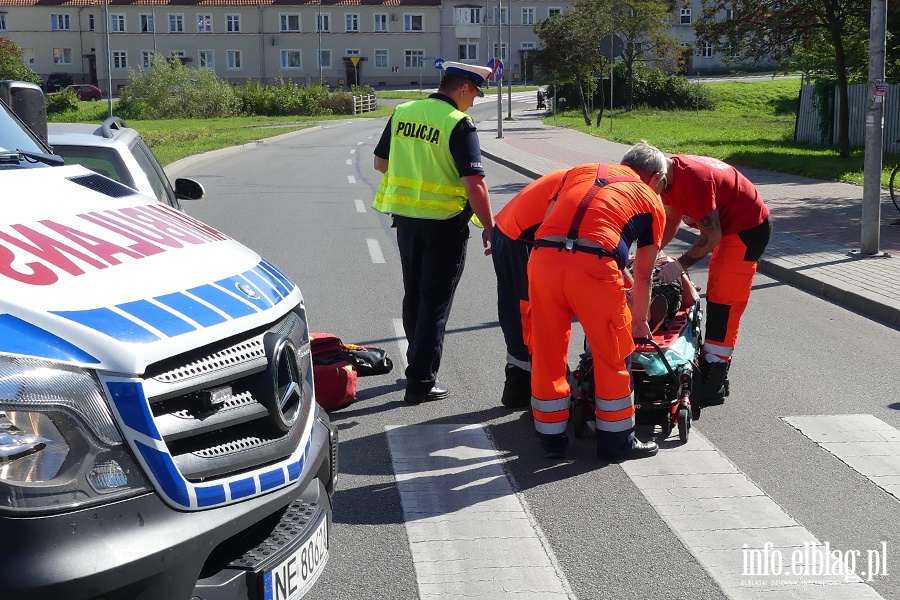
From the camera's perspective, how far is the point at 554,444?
5.43 m

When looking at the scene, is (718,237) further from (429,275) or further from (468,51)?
(468,51)

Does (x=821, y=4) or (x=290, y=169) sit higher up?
(x=821, y=4)

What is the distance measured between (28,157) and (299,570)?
2086 mm

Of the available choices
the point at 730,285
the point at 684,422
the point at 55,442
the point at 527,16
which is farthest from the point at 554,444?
the point at 527,16

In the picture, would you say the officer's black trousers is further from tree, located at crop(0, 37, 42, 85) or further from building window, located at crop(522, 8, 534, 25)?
building window, located at crop(522, 8, 534, 25)

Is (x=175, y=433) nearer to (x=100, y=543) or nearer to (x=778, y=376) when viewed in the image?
(x=100, y=543)

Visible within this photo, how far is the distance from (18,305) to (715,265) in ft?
16.0

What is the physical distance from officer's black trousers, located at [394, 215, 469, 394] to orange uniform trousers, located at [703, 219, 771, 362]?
1.58 meters

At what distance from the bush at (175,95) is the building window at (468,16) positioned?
4222cm

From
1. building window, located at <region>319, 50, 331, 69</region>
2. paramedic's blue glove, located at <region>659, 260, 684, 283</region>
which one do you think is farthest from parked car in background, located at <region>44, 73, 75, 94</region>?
paramedic's blue glove, located at <region>659, 260, 684, 283</region>

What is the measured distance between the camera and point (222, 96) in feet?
188

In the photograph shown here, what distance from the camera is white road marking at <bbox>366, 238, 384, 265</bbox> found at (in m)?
12.1

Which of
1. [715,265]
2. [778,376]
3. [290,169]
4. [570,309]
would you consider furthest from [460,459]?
[290,169]

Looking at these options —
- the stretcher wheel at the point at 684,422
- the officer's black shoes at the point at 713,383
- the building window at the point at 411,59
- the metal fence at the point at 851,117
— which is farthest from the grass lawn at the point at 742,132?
the building window at the point at 411,59
